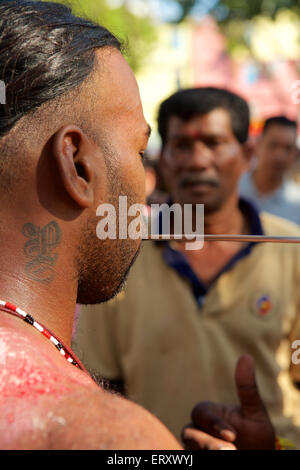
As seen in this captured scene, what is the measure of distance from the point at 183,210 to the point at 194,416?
39.6 inches

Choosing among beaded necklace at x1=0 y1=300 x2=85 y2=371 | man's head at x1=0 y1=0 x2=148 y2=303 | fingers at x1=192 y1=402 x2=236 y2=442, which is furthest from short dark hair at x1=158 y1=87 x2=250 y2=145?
beaded necklace at x1=0 y1=300 x2=85 y2=371

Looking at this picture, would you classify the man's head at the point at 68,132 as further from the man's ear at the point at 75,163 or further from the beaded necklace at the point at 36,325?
the beaded necklace at the point at 36,325

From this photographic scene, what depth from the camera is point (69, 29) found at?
111 cm

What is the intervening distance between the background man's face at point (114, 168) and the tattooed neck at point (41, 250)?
0.19 feet

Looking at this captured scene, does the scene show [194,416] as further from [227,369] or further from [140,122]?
[140,122]

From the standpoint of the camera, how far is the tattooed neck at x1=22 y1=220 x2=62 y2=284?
39.1 inches

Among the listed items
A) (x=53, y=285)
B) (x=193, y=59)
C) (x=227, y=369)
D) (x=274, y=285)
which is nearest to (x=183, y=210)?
(x=274, y=285)

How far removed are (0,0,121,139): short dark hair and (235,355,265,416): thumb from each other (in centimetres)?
81

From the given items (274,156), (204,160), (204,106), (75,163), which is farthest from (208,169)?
(274,156)

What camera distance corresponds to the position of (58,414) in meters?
0.72

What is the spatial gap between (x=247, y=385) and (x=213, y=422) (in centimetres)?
15

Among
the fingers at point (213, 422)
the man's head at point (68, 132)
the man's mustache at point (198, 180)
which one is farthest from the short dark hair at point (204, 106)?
the man's head at point (68, 132)

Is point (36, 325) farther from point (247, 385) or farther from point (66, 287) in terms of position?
point (247, 385)

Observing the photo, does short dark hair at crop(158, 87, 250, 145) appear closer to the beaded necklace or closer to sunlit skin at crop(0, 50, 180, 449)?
sunlit skin at crop(0, 50, 180, 449)
